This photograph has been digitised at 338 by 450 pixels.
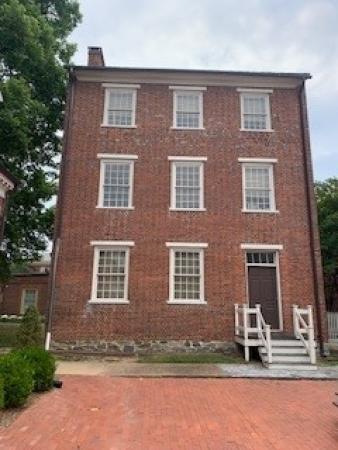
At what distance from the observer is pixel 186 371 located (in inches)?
424

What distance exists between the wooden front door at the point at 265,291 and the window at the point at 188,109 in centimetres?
617

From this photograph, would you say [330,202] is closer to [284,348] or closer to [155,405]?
[284,348]

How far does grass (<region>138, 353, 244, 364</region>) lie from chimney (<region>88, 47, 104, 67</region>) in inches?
479

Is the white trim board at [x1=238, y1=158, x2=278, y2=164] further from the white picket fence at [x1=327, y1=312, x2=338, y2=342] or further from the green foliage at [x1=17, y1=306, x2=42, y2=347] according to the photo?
the green foliage at [x1=17, y1=306, x2=42, y2=347]

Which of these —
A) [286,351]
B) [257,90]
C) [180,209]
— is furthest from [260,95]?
[286,351]

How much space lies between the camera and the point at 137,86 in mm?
16422

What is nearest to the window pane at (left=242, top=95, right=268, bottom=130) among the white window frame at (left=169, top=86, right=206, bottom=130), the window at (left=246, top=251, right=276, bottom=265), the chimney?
the white window frame at (left=169, top=86, right=206, bottom=130)

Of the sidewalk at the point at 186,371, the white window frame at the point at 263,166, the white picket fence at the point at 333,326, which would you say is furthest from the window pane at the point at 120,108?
the white picket fence at the point at 333,326

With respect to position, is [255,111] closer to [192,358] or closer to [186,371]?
[192,358]

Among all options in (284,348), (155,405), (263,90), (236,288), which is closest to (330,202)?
(263,90)

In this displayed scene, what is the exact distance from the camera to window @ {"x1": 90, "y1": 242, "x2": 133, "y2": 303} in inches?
564

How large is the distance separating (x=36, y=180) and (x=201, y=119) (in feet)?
26.4

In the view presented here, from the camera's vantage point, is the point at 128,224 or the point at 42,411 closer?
the point at 42,411

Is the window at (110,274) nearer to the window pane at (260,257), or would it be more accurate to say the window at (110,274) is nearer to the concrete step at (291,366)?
the window pane at (260,257)
